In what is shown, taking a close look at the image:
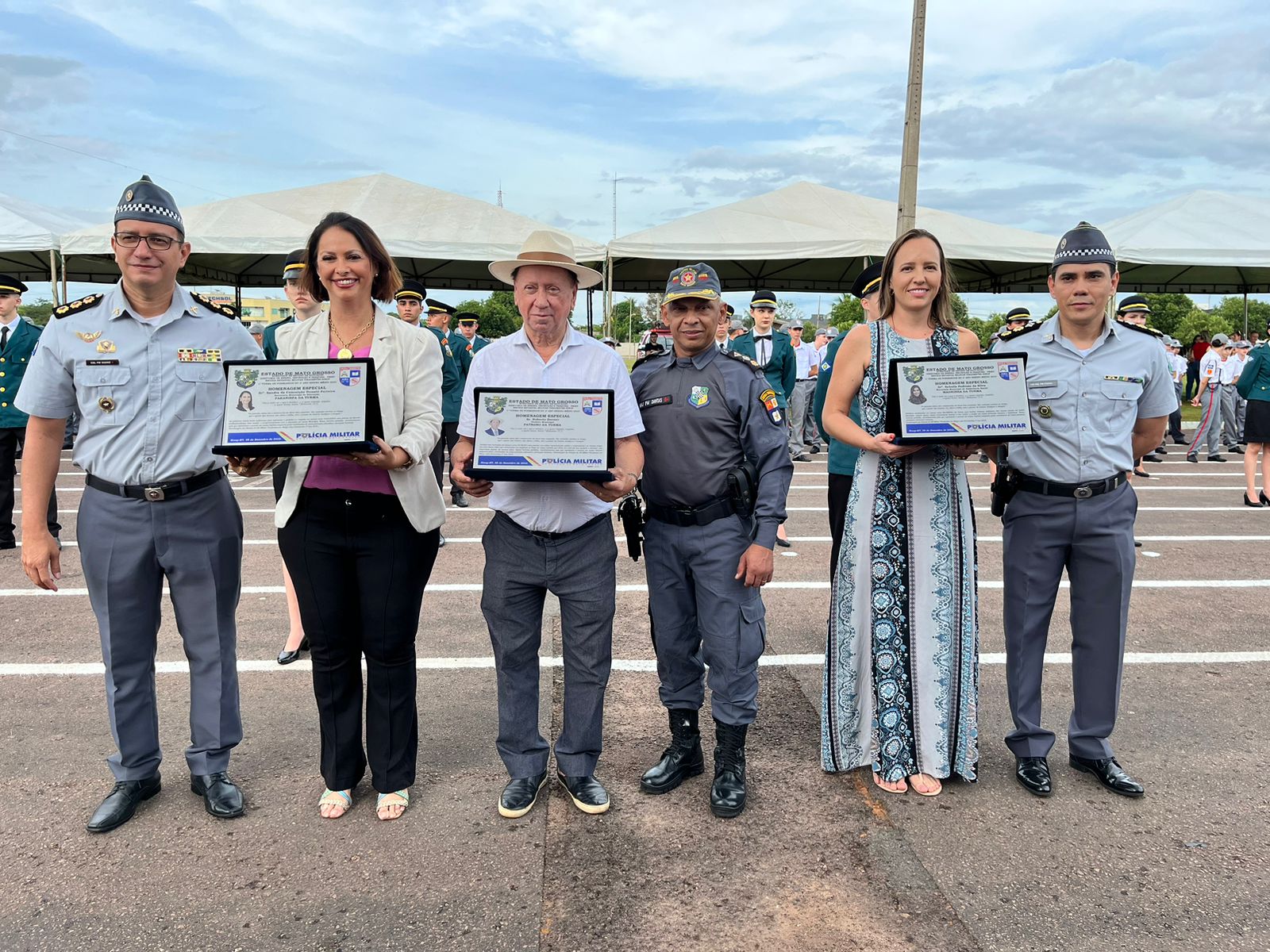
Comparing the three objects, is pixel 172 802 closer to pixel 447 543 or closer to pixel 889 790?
pixel 889 790

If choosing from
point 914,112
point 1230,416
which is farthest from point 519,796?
point 1230,416

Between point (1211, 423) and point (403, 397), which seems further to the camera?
point (1211, 423)

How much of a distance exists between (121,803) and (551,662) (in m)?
2.17

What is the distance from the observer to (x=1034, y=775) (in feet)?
11.5

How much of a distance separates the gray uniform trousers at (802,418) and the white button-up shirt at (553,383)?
37.7ft

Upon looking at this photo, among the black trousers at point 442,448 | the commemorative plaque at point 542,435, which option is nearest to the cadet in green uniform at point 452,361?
the black trousers at point 442,448

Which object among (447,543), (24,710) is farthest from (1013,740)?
(447,543)

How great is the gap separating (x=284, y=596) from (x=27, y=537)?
302cm

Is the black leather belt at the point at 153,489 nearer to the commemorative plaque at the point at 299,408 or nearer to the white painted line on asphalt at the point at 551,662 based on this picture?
the commemorative plaque at the point at 299,408

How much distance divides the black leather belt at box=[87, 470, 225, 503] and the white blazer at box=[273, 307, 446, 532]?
0.33 meters

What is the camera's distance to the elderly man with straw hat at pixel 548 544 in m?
3.22

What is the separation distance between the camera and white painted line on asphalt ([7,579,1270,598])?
6.24m

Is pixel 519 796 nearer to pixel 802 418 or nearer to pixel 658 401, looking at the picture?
pixel 658 401

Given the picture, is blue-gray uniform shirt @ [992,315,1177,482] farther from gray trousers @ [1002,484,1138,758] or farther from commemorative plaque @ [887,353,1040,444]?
commemorative plaque @ [887,353,1040,444]
